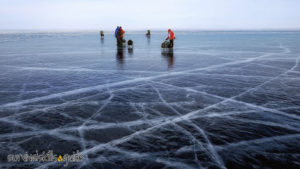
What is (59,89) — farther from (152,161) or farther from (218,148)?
(218,148)

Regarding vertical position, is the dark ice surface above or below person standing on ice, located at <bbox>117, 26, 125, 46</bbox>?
below

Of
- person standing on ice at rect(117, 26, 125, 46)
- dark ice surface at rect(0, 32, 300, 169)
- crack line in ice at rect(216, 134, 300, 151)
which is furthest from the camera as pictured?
person standing on ice at rect(117, 26, 125, 46)

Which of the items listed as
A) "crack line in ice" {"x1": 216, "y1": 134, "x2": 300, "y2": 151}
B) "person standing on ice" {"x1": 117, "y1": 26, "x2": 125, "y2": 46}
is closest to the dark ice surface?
"crack line in ice" {"x1": 216, "y1": 134, "x2": 300, "y2": 151}

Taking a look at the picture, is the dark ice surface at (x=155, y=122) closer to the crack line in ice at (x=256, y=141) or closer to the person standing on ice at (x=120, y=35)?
the crack line in ice at (x=256, y=141)

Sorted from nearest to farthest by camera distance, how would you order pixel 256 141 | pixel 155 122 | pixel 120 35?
pixel 256 141 < pixel 155 122 < pixel 120 35

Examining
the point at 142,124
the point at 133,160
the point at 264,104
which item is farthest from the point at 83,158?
the point at 264,104

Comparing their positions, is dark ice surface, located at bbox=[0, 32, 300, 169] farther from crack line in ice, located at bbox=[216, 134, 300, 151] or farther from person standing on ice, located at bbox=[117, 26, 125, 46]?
person standing on ice, located at bbox=[117, 26, 125, 46]

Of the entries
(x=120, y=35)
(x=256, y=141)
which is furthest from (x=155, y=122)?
(x=120, y=35)

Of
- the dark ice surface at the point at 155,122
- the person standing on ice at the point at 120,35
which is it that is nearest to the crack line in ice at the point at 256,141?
the dark ice surface at the point at 155,122

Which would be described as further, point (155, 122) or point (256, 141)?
point (155, 122)

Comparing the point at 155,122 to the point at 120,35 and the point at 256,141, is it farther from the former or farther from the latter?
the point at 120,35

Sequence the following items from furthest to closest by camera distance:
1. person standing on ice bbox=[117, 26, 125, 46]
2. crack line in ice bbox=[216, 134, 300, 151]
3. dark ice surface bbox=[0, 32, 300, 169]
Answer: person standing on ice bbox=[117, 26, 125, 46]
crack line in ice bbox=[216, 134, 300, 151]
dark ice surface bbox=[0, 32, 300, 169]

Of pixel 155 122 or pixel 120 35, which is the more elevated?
pixel 120 35

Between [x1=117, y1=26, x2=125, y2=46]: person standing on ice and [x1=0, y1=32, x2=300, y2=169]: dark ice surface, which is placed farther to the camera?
[x1=117, y1=26, x2=125, y2=46]: person standing on ice
